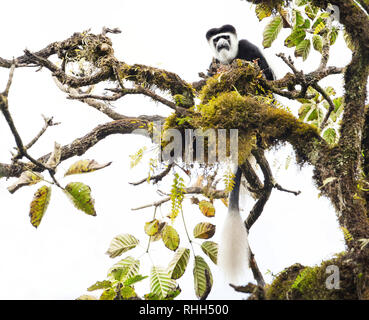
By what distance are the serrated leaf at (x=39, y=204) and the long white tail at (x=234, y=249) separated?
1.02 meters

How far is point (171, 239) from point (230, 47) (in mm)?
2797

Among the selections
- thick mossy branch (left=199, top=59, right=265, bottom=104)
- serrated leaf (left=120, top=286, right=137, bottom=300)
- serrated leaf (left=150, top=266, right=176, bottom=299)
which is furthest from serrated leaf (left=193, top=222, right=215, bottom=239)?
thick mossy branch (left=199, top=59, right=265, bottom=104)

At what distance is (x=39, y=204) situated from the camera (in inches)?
62.9

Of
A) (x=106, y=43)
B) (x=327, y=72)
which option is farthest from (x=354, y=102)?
(x=106, y=43)

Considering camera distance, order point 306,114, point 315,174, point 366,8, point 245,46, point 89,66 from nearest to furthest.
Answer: point 315,174 < point 366,8 < point 89,66 < point 306,114 < point 245,46

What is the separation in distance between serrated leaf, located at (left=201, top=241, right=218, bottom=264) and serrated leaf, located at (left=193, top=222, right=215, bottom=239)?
0.05 meters

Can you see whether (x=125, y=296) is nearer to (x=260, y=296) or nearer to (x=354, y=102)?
(x=260, y=296)

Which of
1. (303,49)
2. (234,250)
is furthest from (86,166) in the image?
(303,49)

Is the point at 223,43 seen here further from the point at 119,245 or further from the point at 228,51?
the point at 119,245

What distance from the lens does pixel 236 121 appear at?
6.45ft

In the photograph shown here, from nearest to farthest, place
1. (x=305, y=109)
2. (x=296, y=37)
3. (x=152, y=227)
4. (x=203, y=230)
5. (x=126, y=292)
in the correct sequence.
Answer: (x=126, y=292)
(x=203, y=230)
(x=152, y=227)
(x=296, y=37)
(x=305, y=109)

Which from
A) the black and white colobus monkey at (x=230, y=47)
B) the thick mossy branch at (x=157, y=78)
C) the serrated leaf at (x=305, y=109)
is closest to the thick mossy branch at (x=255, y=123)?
the thick mossy branch at (x=157, y=78)

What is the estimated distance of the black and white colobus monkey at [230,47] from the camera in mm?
4375
